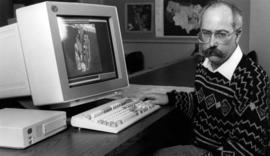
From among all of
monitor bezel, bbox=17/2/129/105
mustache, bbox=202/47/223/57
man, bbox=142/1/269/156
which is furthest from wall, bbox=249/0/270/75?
monitor bezel, bbox=17/2/129/105

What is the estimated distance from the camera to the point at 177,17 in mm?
3502

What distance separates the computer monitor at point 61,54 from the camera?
1145 millimetres

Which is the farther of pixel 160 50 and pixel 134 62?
pixel 160 50

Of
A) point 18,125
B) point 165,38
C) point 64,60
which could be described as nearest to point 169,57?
point 165,38

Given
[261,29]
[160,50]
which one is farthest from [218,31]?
[160,50]

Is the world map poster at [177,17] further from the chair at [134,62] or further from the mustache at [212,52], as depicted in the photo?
the mustache at [212,52]

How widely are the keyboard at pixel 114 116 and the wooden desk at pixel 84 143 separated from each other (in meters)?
0.02

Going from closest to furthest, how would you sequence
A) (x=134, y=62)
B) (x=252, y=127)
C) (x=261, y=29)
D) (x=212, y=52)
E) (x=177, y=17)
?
1. (x=252, y=127)
2. (x=212, y=52)
3. (x=261, y=29)
4. (x=134, y=62)
5. (x=177, y=17)

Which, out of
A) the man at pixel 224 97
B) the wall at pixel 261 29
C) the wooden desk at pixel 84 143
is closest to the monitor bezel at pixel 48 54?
the wooden desk at pixel 84 143

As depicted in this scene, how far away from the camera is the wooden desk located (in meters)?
0.89

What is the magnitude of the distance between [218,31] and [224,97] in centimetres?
21

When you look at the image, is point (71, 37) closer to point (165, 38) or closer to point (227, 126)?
point (227, 126)

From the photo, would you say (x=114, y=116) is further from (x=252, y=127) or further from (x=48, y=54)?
(x=252, y=127)

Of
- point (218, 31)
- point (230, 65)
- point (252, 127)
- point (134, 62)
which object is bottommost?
point (134, 62)
